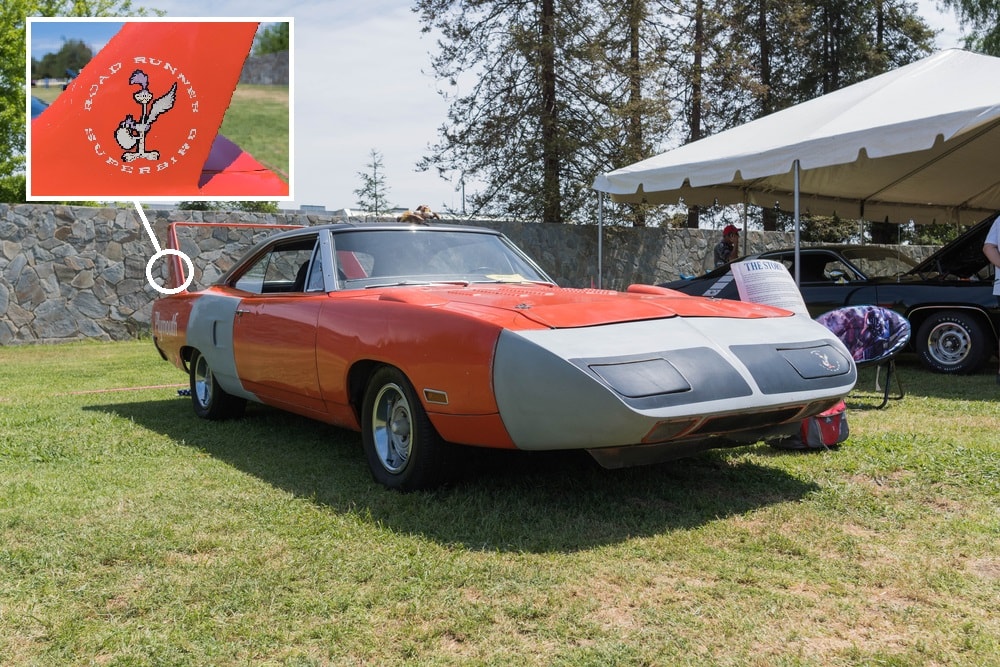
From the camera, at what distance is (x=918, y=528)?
3.57 m

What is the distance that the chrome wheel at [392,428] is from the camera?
4.17m

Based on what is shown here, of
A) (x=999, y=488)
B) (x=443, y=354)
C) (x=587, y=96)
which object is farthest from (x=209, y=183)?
(x=999, y=488)

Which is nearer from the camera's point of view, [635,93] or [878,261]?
[878,261]

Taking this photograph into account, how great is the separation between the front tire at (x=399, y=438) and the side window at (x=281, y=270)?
1022mm

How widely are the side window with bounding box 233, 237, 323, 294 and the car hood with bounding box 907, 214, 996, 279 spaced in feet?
21.8

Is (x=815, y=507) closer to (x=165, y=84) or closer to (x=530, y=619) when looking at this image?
A: (x=530, y=619)

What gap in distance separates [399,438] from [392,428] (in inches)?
2.7

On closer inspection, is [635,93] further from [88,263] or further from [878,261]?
[88,263]

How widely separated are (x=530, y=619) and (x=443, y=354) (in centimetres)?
131

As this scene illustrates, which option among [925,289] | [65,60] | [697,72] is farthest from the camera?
[697,72]

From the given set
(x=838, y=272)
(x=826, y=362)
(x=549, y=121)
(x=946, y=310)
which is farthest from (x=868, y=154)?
(x=549, y=121)

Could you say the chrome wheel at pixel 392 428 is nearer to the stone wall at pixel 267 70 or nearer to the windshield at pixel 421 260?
the windshield at pixel 421 260

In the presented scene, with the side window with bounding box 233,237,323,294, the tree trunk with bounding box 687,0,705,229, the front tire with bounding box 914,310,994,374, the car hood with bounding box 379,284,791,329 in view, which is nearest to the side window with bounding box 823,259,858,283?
the front tire with bounding box 914,310,994,374

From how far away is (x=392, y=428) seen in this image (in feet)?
14.0
